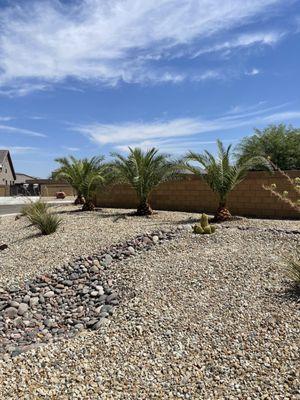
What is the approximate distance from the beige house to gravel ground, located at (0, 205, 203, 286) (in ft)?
165

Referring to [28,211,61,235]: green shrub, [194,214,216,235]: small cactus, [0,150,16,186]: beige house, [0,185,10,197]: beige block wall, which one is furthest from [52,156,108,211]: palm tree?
[0,150,16,186]: beige house

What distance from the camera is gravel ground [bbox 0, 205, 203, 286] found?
9.38m

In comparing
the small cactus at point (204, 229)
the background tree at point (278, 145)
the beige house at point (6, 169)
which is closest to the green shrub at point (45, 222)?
the small cactus at point (204, 229)

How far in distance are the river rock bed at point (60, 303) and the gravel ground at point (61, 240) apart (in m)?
0.54

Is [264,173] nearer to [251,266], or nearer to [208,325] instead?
[251,266]

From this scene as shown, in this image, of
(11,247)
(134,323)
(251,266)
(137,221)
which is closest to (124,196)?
(137,221)

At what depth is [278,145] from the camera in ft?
90.3

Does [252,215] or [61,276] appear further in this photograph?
[252,215]

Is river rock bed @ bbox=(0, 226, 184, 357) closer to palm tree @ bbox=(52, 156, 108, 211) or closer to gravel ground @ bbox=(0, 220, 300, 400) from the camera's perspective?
gravel ground @ bbox=(0, 220, 300, 400)

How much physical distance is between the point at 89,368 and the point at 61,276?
375 centimetres

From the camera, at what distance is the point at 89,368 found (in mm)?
5047

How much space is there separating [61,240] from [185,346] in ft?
21.3

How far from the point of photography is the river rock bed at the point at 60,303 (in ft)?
20.7

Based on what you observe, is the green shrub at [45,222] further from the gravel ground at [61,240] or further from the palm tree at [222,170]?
the palm tree at [222,170]
